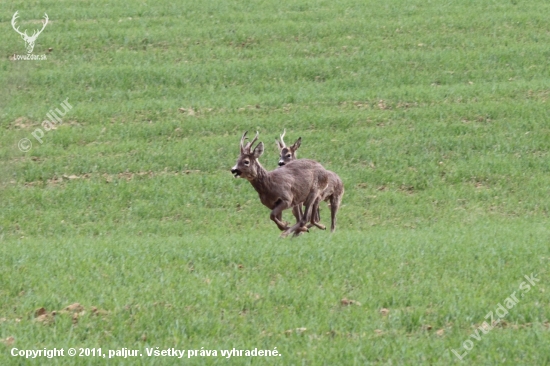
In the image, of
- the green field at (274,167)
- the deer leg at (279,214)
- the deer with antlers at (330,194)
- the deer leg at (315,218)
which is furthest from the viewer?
the deer with antlers at (330,194)

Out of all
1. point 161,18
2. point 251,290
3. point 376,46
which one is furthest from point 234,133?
point 251,290

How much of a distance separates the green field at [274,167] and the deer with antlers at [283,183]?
2.35 ft

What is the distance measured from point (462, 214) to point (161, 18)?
1645 centimetres

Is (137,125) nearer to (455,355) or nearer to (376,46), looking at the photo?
(376,46)

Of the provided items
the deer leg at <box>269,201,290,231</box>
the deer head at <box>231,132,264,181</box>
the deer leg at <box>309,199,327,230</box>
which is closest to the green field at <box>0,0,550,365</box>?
the deer leg at <box>309,199,327,230</box>

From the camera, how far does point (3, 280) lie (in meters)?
10.8

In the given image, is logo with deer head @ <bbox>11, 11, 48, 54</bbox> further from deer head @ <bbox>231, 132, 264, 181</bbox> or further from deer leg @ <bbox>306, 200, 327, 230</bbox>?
deer head @ <bbox>231, 132, 264, 181</bbox>

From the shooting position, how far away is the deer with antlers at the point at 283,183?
14.0m

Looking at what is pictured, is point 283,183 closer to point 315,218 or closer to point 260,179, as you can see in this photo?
point 260,179

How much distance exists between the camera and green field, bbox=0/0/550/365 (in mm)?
9336

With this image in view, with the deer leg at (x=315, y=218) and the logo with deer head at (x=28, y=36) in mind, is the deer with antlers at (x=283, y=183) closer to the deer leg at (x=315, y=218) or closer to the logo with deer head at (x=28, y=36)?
the deer leg at (x=315, y=218)

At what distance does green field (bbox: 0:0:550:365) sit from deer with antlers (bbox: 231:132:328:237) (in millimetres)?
716

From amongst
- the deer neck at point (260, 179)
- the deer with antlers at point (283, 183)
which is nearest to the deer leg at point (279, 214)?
the deer with antlers at point (283, 183)

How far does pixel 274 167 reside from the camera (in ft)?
66.5
